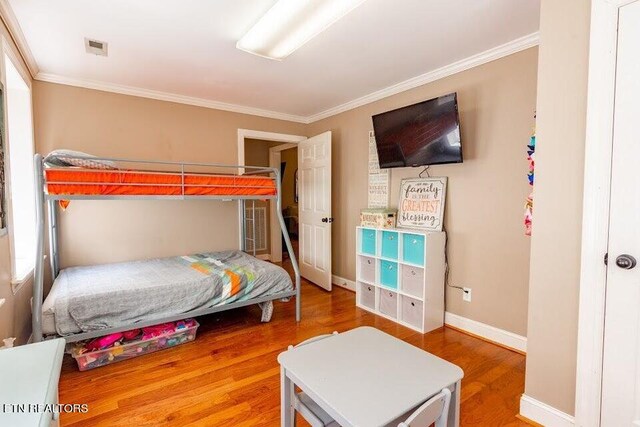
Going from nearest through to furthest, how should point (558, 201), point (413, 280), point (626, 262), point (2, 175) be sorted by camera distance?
point (626, 262) < point (558, 201) < point (2, 175) < point (413, 280)

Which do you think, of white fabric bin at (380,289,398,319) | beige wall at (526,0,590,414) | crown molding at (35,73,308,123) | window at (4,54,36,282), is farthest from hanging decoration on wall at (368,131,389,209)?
window at (4,54,36,282)

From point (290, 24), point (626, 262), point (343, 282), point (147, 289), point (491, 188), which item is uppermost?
point (290, 24)

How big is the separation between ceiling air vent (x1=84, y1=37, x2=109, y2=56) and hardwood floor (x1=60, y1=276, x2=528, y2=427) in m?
2.32

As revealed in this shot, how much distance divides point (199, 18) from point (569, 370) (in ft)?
9.28

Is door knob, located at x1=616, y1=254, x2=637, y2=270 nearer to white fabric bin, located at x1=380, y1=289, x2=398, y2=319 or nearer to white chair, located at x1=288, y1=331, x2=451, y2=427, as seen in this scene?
white chair, located at x1=288, y1=331, x2=451, y2=427

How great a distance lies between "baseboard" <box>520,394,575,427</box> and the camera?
5.09 feet

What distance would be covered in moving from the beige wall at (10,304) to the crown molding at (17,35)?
0.04 meters

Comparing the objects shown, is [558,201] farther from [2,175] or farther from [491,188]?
[2,175]

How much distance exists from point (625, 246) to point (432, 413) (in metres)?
1.14

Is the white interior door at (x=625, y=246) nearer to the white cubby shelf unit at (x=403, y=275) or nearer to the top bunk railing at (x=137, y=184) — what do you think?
the white cubby shelf unit at (x=403, y=275)

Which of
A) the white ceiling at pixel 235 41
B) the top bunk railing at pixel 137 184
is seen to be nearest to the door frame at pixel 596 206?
the white ceiling at pixel 235 41

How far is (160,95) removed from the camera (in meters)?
3.41

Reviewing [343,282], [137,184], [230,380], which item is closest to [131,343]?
[230,380]

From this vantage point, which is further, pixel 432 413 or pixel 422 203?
pixel 422 203
